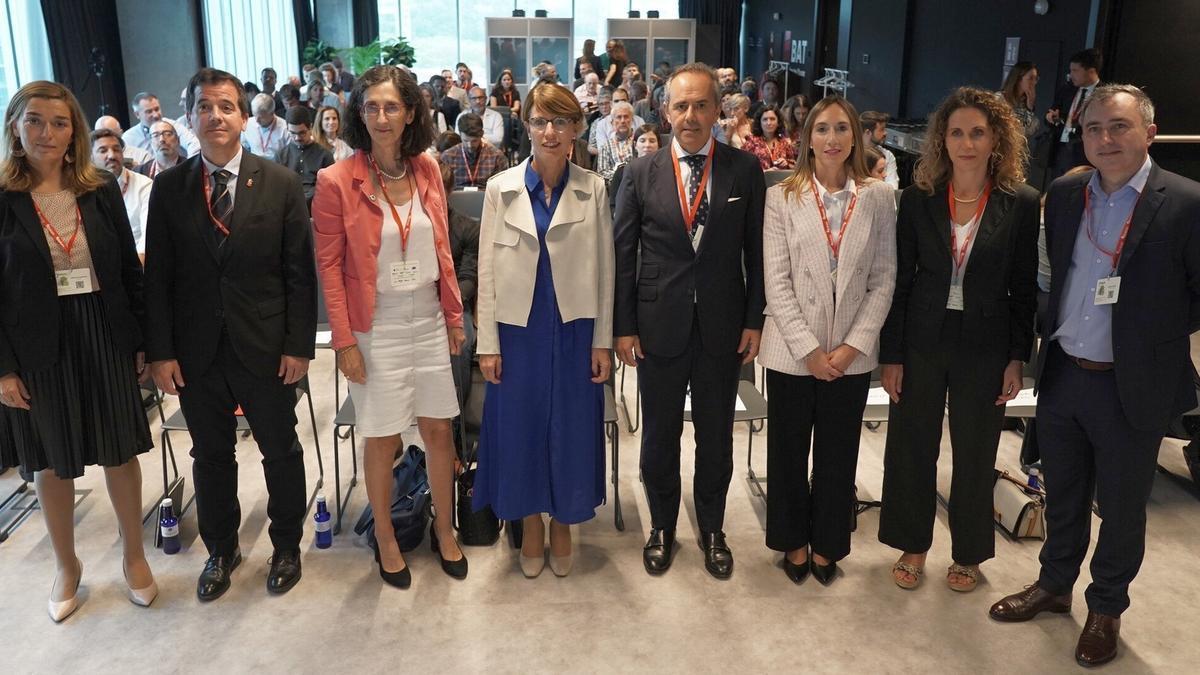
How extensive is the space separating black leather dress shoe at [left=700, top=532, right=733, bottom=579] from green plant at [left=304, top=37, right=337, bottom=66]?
16.8 m

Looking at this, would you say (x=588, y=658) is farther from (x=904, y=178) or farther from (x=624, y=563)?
(x=904, y=178)

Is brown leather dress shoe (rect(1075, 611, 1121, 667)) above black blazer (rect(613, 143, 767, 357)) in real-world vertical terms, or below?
below

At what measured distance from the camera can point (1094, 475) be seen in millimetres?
2828

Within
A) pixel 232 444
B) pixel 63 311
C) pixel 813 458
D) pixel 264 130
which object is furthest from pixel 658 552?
pixel 264 130

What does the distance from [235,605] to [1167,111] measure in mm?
8397

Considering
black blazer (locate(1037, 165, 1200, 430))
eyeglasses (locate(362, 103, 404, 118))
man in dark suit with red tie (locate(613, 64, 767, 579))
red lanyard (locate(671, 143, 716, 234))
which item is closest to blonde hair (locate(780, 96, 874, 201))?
man in dark suit with red tie (locate(613, 64, 767, 579))

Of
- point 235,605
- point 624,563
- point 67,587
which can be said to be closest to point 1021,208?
point 624,563

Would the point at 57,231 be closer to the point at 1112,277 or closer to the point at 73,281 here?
the point at 73,281

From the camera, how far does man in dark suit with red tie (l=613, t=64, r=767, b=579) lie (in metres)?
2.89

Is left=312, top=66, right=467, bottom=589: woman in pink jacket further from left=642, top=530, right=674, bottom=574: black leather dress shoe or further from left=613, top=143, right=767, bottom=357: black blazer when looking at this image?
left=642, top=530, right=674, bottom=574: black leather dress shoe

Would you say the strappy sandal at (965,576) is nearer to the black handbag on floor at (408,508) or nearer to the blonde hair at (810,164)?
the blonde hair at (810,164)

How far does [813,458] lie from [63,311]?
2.39 meters

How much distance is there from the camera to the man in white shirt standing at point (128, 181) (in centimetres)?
438

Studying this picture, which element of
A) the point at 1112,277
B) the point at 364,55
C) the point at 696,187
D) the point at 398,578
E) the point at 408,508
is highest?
the point at 364,55
